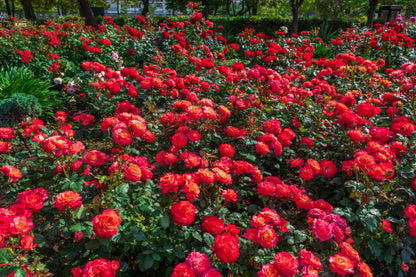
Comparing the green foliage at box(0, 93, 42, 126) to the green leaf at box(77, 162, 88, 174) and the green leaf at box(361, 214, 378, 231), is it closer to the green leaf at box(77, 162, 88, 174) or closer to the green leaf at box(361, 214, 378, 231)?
the green leaf at box(77, 162, 88, 174)

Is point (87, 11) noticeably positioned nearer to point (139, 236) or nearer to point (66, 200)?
point (66, 200)

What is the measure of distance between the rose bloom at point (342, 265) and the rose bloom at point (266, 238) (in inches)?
11.0

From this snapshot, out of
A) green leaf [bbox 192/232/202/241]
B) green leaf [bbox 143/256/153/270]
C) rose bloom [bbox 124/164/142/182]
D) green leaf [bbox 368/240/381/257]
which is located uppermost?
rose bloom [bbox 124/164/142/182]

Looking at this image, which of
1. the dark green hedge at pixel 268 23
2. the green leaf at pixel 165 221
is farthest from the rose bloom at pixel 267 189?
the dark green hedge at pixel 268 23

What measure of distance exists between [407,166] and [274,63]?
3857mm

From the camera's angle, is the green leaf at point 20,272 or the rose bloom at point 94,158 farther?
the rose bloom at point 94,158

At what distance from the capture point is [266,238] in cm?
129

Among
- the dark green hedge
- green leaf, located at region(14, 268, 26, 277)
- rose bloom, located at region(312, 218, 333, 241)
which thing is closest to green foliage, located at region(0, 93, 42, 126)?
green leaf, located at region(14, 268, 26, 277)

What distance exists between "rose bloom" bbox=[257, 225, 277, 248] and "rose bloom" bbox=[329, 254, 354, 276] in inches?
11.0

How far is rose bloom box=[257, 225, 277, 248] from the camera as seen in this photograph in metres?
1.28

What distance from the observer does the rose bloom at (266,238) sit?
4.21 ft

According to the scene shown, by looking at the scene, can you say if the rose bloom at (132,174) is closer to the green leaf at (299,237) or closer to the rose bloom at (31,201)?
the rose bloom at (31,201)

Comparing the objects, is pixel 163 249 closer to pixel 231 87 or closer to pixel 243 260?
pixel 243 260

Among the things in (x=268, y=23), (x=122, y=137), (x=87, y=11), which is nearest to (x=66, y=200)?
(x=122, y=137)
